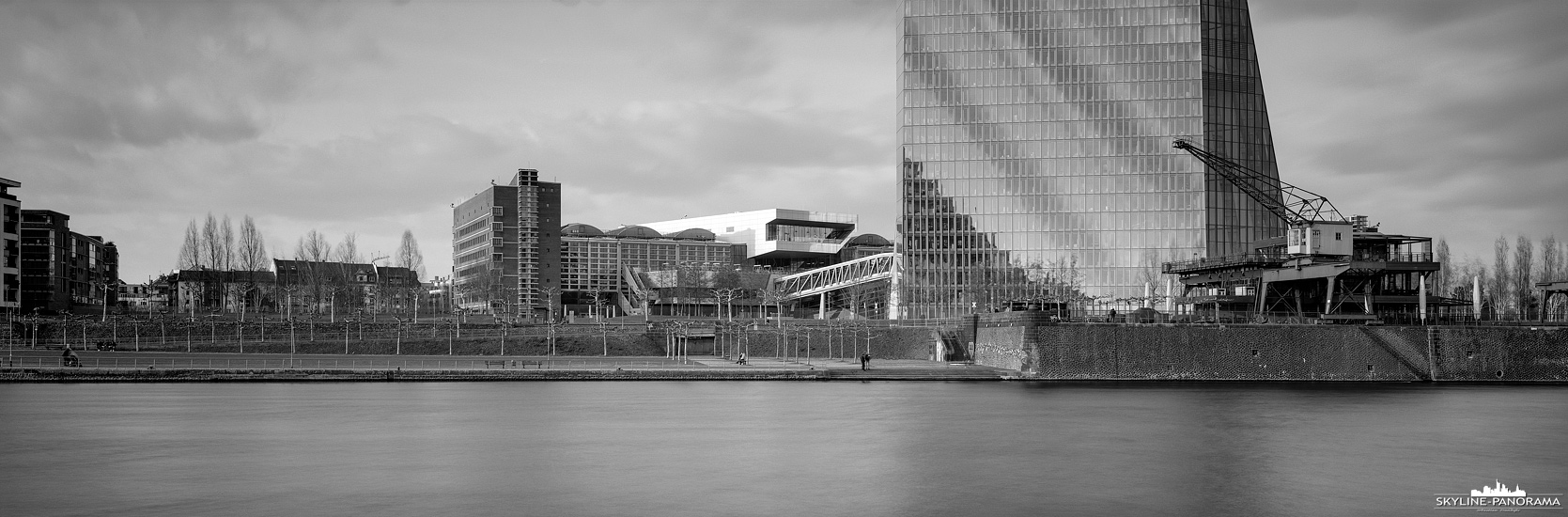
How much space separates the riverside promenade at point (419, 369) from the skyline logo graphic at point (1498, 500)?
181 ft

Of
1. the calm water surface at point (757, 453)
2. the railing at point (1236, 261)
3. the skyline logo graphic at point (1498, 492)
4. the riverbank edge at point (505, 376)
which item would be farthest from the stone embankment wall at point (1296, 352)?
the skyline logo graphic at point (1498, 492)

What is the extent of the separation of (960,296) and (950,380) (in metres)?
70.9

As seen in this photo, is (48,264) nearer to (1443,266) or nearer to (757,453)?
(757,453)

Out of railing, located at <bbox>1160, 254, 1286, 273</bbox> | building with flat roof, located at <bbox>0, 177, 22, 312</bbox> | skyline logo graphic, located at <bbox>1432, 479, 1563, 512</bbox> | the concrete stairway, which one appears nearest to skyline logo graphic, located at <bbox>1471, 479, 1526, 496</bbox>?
skyline logo graphic, located at <bbox>1432, 479, 1563, 512</bbox>

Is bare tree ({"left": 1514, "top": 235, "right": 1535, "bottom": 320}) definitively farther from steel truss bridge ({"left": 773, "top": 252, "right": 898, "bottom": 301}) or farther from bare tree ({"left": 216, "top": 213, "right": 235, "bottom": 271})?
bare tree ({"left": 216, "top": 213, "right": 235, "bottom": 271})

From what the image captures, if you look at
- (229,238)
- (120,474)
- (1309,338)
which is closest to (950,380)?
(1309,338)

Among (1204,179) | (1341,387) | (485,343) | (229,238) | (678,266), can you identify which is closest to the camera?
(1341,387)

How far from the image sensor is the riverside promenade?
89438 millimetres

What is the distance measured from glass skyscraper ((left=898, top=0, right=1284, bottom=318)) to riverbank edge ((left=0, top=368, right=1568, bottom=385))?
5938 centimetres

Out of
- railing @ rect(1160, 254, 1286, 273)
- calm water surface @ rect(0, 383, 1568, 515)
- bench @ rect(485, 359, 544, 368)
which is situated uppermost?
railing @ rect(1160, 254, 1286, 273)

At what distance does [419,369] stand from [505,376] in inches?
293

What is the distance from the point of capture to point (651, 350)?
120 metres

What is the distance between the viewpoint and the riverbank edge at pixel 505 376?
289 ft

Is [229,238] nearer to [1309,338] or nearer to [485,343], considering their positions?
[485,343]
